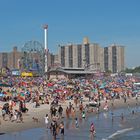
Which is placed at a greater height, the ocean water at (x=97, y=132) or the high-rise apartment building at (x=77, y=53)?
the high-rise apartment building at (x=77, y=53)

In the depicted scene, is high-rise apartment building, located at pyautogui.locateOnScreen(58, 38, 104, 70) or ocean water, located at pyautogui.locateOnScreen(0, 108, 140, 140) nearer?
ocean water, located at pyautogui.locateOnScreen(0, 108, 140, 140)

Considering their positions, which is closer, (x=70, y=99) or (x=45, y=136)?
(x=45, y=136)

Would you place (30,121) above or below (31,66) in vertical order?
below

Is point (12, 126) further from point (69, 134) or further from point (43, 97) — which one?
point (43, 97)

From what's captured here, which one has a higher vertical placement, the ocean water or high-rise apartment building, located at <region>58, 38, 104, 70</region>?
high-rise apartment building, located at <region>58, 38, 104, 70</region>

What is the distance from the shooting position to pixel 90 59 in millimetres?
195500

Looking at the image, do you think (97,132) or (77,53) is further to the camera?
(77,53)

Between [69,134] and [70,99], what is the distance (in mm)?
24551

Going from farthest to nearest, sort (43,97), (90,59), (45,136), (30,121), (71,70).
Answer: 1. (90,59)
2. (71,70)
3. (43,97)
4. (30,121)
5. (45,136)

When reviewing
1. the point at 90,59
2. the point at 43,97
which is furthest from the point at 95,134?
the point at 90,59

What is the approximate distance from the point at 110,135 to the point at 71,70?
75.4 meters

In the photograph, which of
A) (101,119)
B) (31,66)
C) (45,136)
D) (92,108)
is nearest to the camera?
(45,136)

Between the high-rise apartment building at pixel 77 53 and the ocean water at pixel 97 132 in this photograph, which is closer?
the ocean water at pixel 97 132

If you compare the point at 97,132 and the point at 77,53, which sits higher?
the point at 77,53
